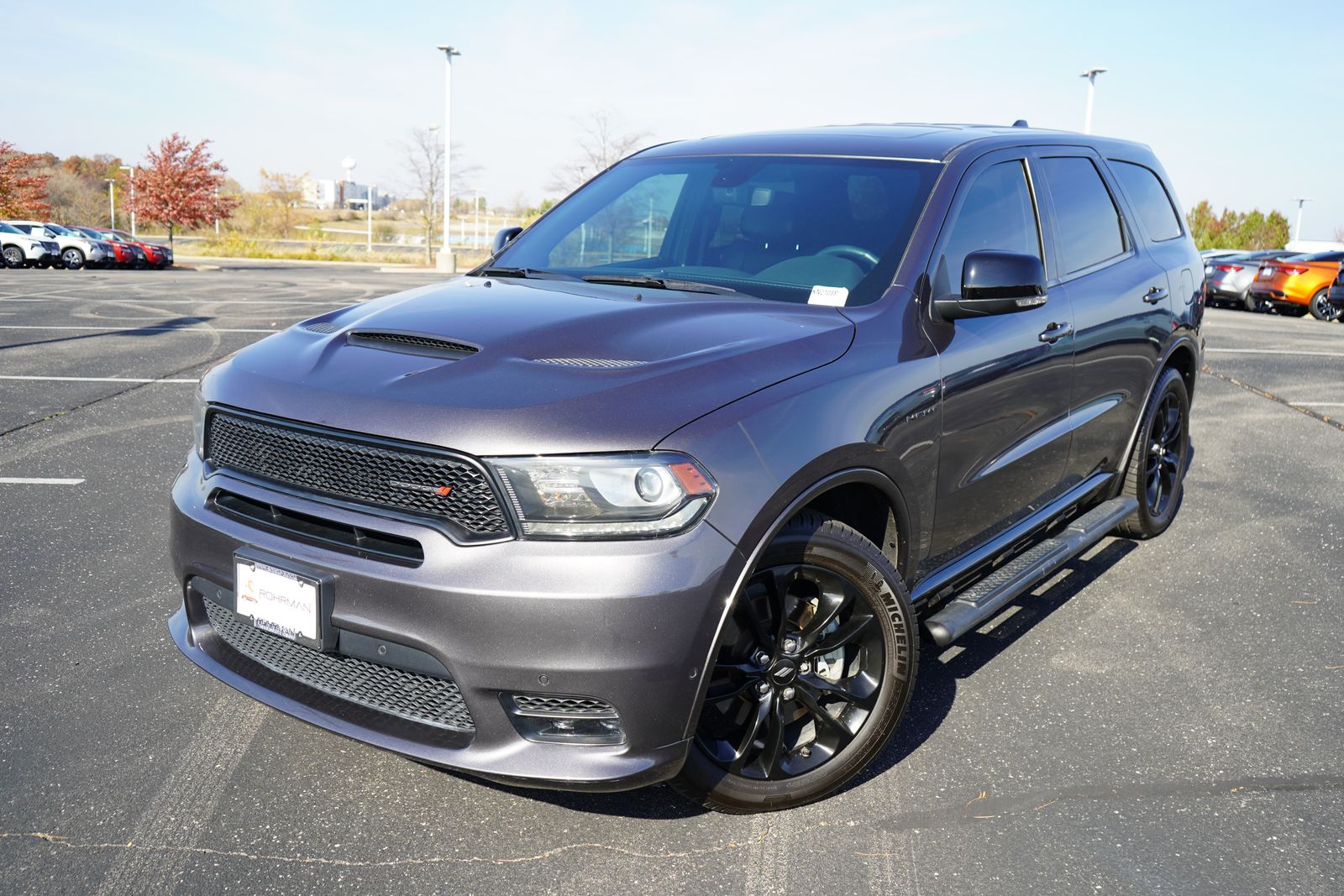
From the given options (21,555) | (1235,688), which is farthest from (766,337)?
(21,555)

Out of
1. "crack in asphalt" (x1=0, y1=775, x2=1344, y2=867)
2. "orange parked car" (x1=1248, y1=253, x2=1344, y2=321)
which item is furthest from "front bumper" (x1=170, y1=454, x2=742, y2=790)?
"orange parked car" (x1=1248, y1=253, x2=1344, y2=321)

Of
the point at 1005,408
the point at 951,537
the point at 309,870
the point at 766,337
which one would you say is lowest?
the point at 309,870

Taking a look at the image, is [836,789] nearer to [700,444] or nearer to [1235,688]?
[700,444]

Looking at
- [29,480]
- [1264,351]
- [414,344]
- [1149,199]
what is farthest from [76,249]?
[414,344]

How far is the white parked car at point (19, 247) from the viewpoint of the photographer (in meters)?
31.1

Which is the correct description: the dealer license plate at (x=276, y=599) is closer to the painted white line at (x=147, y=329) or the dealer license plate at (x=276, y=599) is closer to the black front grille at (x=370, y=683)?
the black front grille at (x=370, y=683)

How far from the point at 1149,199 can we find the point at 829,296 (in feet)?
9.51

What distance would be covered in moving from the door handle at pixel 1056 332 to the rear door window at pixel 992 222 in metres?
0.30

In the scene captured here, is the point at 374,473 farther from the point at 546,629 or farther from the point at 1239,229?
the point at 1239,229

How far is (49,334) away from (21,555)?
9.22m

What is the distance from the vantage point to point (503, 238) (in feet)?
15.7

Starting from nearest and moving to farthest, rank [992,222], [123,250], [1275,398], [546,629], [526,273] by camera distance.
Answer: [546,629]
[992,222]
[526,273]
[1275,398]
[123,250]

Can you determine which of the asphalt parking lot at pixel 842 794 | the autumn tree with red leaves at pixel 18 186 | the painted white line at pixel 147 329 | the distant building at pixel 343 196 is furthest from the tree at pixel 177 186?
the distant building at pixel 343 196

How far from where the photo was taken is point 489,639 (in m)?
2.40
